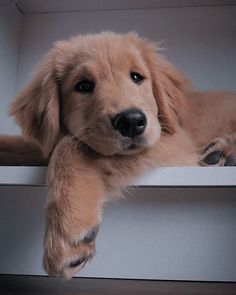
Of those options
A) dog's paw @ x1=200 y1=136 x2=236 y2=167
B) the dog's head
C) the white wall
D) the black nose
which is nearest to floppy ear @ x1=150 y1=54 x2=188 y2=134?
the dog's head

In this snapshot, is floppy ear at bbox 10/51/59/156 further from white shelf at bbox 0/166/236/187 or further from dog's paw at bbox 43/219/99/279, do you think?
dog's paw at bbox 43/219/99/279

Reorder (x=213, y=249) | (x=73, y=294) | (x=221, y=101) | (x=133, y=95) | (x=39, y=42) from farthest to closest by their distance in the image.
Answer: (x=39, y=42) < (x=213, y=249) < (x=221, y=101) < (x=73, y=294) < (x=133, y=95)

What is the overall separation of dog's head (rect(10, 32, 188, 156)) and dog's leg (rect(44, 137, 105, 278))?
85 mm

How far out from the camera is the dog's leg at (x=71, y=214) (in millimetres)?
762

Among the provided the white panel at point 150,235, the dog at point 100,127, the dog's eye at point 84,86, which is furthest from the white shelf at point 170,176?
the white panel at point 150,235

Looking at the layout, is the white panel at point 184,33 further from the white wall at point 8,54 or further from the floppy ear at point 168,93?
the floppy ear at point 168,93

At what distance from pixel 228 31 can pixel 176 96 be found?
562 mm

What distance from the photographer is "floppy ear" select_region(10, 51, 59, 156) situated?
102cm

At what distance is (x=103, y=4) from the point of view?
1.58 meters

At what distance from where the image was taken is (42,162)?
112 cm

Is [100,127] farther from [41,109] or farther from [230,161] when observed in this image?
[230,161]

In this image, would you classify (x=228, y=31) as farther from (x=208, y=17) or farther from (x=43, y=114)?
(x=43, y=114)

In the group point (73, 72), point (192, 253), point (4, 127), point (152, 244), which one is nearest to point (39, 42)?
point (4, 127)

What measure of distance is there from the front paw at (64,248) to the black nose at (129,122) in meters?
0.22
